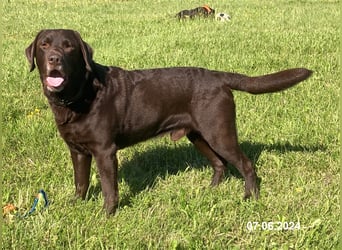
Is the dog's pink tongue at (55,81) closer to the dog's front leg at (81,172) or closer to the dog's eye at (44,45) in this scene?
the dog's eye at (44,45)

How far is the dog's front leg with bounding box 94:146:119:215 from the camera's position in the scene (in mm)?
3699

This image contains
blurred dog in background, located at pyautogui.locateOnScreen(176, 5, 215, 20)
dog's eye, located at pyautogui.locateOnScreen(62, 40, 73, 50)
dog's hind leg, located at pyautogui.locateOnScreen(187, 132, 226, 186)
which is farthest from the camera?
blurred dog in background, located at pyautogui.locateOnScreen(176, 5, 215, 20)

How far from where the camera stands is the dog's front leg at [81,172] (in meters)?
3.98

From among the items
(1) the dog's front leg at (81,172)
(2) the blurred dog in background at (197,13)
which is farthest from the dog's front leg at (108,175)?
(2) the blurred dog in background at (197,13)

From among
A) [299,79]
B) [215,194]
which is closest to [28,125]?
[215,194]

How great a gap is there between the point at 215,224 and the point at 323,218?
2.62 feet

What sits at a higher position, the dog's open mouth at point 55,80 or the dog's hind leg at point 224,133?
the dog's open mouth at point 55,80

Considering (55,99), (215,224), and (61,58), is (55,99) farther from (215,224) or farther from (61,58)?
(215,224)

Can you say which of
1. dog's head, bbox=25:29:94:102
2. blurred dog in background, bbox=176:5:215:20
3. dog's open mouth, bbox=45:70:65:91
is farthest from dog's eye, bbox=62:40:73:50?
blurred dog in background, bbox=176:5:215:20

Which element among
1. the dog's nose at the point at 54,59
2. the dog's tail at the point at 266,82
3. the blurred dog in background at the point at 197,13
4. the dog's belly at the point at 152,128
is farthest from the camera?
the blurred dog in background at the point at 197,13

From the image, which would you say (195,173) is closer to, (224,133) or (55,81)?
(224,133)

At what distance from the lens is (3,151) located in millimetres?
4840

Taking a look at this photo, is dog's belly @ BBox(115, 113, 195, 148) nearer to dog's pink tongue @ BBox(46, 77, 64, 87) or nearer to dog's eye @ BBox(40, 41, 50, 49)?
dog's pink tongue @ BBox(46, 77, 64, 87)

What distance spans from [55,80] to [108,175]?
82cm
